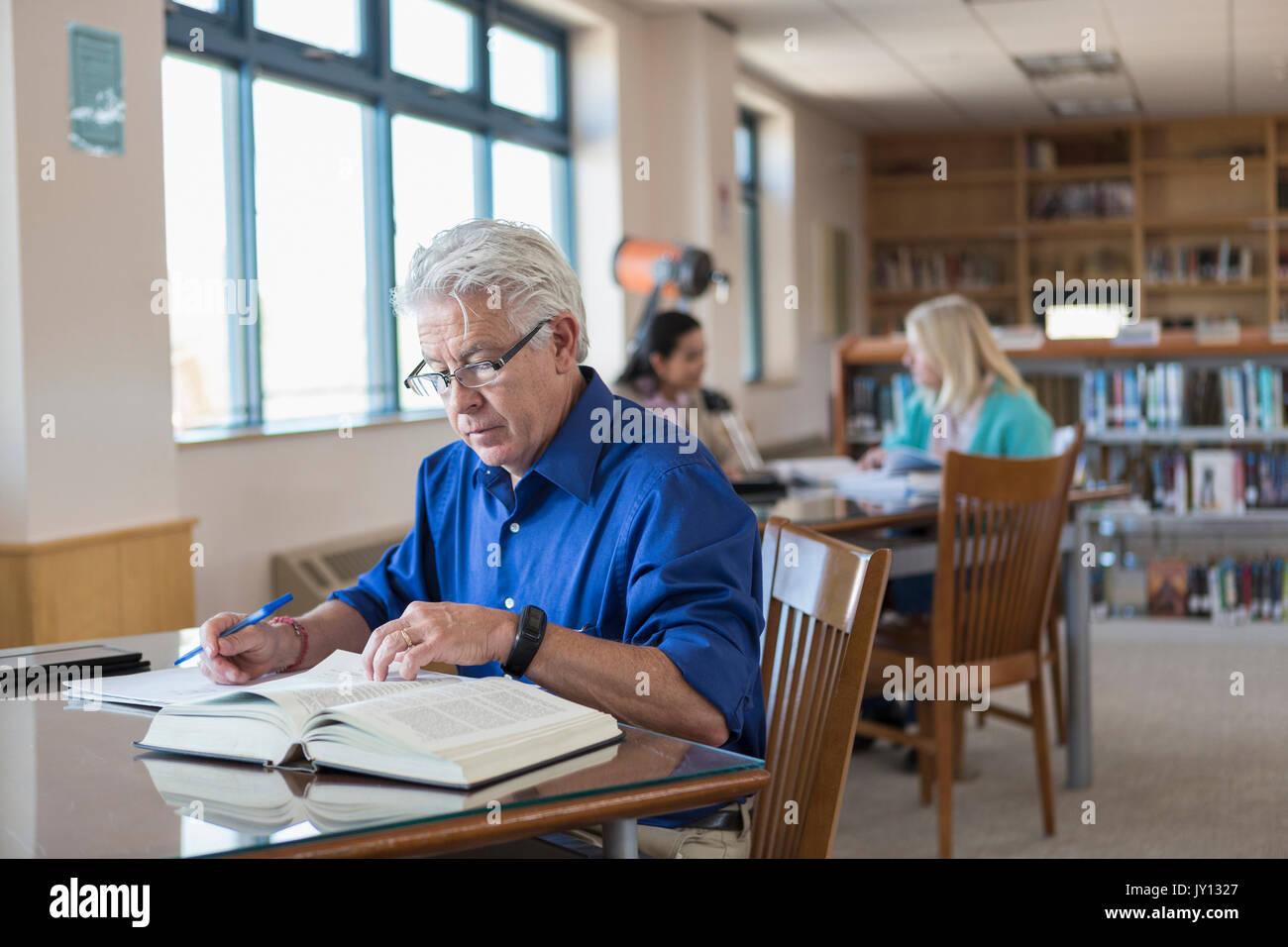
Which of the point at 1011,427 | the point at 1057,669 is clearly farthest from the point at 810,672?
the point at 1057,669

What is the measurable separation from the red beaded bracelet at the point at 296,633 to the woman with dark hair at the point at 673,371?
105 inches

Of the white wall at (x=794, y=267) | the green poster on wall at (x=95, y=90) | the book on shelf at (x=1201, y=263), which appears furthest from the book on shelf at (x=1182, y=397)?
the book on shelf at (x=1201, y=263)

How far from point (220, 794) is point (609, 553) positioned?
0.54 m

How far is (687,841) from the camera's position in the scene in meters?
1.39

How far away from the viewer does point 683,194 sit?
6582 mm

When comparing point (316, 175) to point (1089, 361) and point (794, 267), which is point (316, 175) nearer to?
point (1089, 361)

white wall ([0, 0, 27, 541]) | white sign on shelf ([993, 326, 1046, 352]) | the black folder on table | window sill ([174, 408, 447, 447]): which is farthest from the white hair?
white sign on shelf ([993, 326, 1046, 352])

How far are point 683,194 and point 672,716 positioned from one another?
5538 millimetres

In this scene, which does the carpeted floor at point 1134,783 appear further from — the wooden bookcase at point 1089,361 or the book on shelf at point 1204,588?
the wooden bookcase at point 1089,361

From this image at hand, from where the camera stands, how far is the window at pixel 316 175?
3.89 m

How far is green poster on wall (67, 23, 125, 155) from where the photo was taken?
3.05 meters
